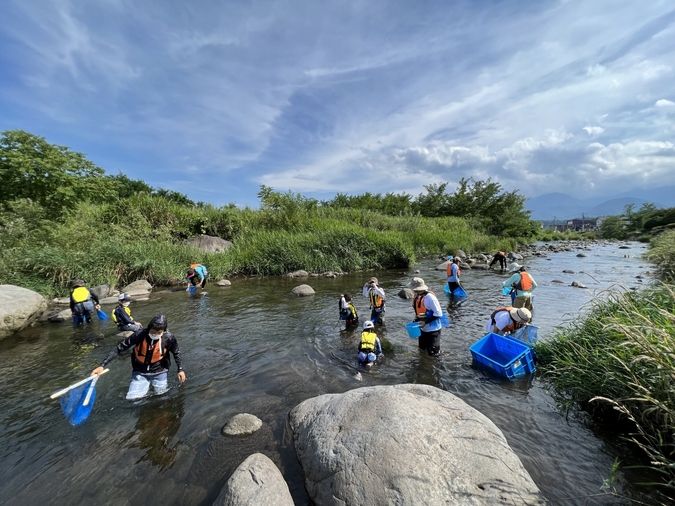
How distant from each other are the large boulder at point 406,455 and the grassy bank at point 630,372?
4.68 ft

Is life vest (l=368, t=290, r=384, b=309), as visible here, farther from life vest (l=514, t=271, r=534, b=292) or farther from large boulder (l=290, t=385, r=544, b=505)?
large boulder (l=290, t=385, r=544, b=505)

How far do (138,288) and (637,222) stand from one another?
75266mm

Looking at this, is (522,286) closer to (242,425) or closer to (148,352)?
(242,425)

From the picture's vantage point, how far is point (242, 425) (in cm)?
560

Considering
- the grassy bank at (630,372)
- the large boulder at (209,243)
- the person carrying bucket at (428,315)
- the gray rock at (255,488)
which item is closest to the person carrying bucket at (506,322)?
the grassy bank at (630,372)

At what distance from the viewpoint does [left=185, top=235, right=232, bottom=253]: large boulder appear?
23391 millimetres

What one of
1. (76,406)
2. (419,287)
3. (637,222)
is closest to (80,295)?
(76,406)

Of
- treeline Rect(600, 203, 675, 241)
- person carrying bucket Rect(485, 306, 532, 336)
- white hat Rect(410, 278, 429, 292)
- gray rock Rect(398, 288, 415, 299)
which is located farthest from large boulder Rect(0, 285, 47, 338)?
treeline Rect(600, 203, 675, 241)

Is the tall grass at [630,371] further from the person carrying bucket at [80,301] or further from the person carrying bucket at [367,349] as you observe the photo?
the person carrying bucket at [80,301]

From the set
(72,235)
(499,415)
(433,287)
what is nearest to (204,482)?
(499,415)

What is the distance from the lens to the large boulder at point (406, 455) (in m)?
3.55

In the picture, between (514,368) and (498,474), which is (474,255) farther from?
(498,474)

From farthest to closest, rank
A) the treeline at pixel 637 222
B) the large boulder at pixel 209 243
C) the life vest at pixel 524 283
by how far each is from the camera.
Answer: the treeline at pixel 637 222 < the large boulder at pixel 209 243 < the life vest at pixel 524 283

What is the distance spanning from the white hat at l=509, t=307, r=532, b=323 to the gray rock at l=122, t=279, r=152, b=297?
1558cm
